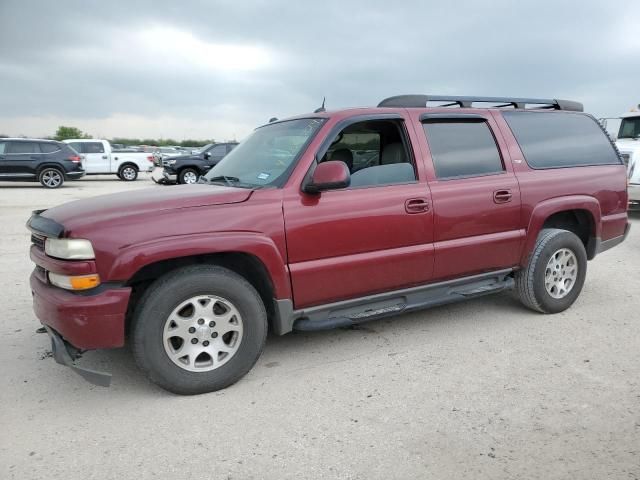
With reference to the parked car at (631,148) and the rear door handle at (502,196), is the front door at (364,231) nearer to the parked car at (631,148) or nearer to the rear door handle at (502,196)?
the rear door handle at (502,196)

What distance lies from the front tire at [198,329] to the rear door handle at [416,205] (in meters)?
1.26

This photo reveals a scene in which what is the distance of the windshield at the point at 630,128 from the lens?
1173 cm

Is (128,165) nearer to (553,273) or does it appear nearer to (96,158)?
(96,158)

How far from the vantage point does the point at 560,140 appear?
4.52 metres

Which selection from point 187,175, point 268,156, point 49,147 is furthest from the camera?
point 187,175

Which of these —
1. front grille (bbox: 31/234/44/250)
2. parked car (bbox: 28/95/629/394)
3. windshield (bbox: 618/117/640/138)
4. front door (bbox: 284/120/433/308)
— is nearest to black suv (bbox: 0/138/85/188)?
parked car (bbox: 28/95/629/394)

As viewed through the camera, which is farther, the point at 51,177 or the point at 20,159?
Answer: the point at 51,177

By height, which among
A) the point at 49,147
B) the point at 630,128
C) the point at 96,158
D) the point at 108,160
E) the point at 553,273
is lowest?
the point at 553,273

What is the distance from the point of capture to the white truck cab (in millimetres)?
20734

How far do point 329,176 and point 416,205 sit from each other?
0.81m

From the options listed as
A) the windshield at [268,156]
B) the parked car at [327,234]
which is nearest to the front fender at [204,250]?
the parked car at [327,234]

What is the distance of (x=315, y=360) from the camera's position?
3580mm

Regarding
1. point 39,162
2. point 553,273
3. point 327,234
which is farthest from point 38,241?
point 39,162

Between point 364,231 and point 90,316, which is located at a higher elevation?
point 364,231
